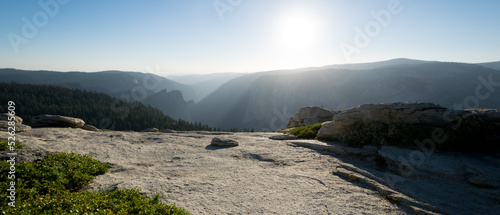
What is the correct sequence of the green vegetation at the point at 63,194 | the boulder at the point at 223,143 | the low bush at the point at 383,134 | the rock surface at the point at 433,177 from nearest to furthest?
the green vegetation at the point at 63,194 → the rock surface at the point at 433,177 → the low bush at the point at 383,134 → the boulder at the point at 223,143

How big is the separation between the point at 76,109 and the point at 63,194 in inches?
3472

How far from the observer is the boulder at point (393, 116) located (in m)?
13.9

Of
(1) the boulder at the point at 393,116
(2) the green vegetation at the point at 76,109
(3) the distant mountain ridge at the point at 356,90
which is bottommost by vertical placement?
(2) the green vegetation at the point at 76,109

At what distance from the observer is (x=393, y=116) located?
1512 cm

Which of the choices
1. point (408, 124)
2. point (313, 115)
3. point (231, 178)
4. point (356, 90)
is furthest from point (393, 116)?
point (356, 90)

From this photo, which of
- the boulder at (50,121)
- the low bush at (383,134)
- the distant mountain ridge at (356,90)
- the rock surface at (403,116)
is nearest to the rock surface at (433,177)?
the low bush at (383,134)

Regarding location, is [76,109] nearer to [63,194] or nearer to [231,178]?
[63,194]

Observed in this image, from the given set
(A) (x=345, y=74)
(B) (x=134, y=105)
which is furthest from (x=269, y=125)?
(B) (x=134, y=105)

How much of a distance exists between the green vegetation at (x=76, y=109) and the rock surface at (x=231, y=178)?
56.0 m

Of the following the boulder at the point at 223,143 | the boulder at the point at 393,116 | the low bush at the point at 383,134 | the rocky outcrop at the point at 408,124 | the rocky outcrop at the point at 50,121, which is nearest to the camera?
the rocky outcrop at the point at 408,124

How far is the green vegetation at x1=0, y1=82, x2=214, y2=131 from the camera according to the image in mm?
70188

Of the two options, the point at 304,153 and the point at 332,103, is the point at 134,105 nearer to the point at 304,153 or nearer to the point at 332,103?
the point at 304,153

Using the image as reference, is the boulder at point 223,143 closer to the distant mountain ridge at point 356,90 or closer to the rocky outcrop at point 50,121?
the rocky outcrop at point 50,121

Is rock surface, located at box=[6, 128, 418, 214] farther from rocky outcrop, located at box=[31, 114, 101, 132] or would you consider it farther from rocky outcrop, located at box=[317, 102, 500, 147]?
rocky outcrop, located at box=[31, 114, 101, 132]
